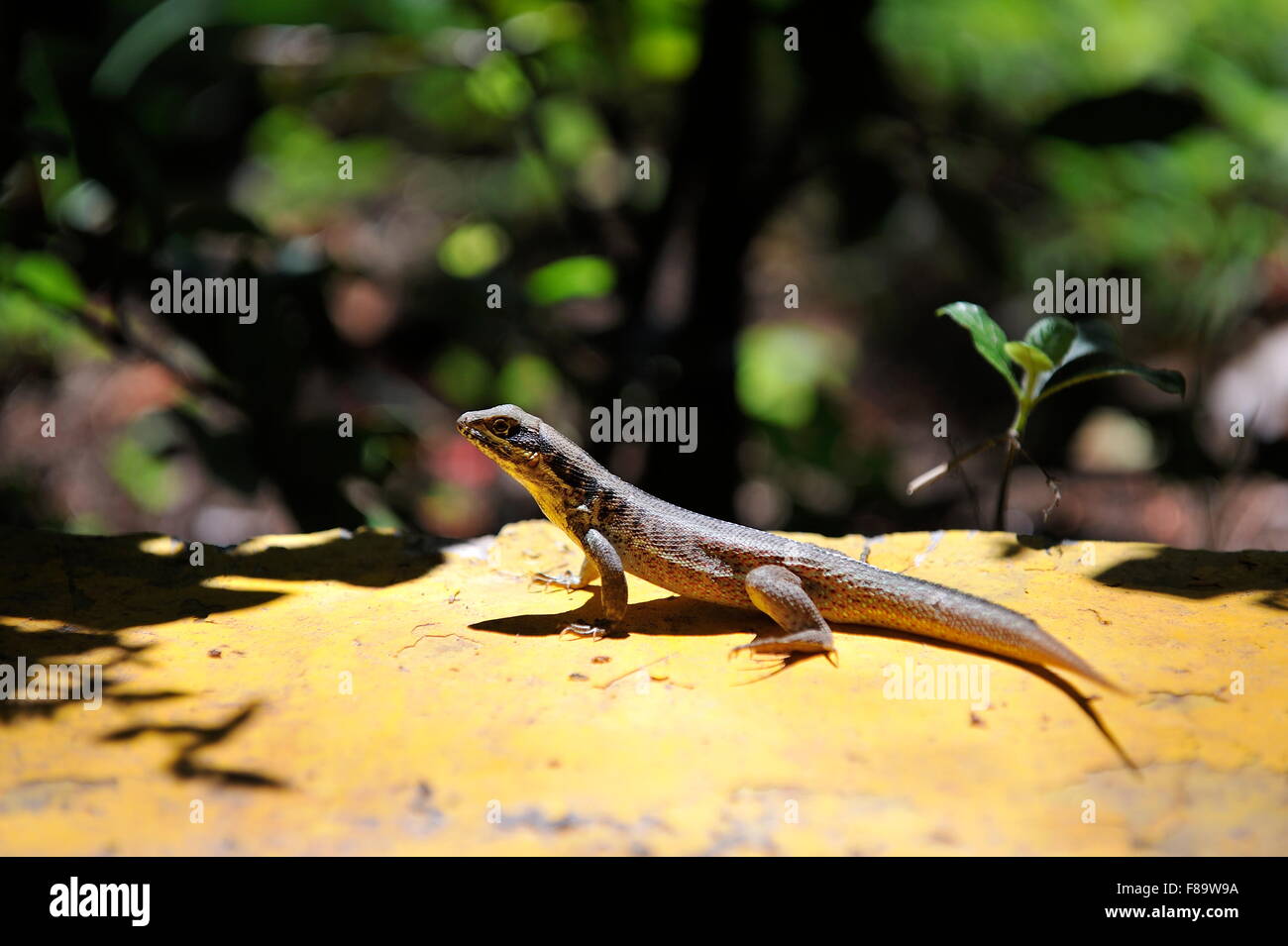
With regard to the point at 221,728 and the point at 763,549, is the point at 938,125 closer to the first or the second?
the point at 763,549

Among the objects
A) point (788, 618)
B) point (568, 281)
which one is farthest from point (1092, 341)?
point (568, 281)

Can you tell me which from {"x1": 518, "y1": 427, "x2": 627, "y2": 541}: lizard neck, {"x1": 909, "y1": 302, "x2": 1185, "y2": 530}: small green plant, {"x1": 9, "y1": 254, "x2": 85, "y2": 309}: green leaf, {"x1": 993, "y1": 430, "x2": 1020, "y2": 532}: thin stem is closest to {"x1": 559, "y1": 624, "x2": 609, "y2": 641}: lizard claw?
{"x1": 518, "y1": 427, "x2": 627, "y2": 541}: lizard neck

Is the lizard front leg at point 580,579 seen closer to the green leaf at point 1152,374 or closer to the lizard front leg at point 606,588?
the lizard front leg at point 606,588

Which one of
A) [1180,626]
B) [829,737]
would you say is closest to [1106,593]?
[1180,626]

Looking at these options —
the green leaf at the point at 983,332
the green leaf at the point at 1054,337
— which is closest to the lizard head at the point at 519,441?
the green leaf at the point at 983,332

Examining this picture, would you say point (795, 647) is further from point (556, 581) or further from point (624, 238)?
point (624, 238)

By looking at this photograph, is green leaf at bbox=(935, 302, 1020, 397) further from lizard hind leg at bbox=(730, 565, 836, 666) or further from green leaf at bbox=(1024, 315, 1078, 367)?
lizard hind leg at bbox=(730, 565, 836, 666)

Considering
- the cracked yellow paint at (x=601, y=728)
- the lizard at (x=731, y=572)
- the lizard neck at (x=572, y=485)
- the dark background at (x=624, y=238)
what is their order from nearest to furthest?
the cracked yellow paint at (x=601, y=728)
the lizard at (x=731, y=572)
the lizard neck at (x=572, y=485)
the dark background at (x=624, y=238)
